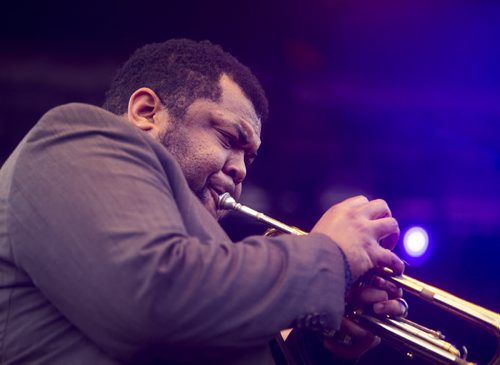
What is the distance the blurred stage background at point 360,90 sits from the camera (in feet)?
12.0

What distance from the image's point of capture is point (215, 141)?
7.49 feet

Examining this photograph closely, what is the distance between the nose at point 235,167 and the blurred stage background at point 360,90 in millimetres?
→ 1758

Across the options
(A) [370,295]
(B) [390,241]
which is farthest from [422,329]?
(B) [390,241]

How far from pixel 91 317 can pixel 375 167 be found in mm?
3740

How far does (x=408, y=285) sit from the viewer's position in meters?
1.97

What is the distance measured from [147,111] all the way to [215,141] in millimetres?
369

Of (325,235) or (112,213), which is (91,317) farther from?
(325,235)

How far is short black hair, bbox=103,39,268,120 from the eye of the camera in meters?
2.39

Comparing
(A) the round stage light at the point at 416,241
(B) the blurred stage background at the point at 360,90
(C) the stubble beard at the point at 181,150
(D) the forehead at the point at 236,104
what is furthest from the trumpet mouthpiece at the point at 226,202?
(A) the round stage light at the point at 416,241

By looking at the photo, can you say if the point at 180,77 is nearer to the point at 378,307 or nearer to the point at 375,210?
the point at 375,210

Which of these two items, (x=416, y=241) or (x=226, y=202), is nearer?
(x=226, y=202)

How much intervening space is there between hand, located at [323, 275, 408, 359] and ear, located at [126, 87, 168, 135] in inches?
45.3

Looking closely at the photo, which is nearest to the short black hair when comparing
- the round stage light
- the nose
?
the nose

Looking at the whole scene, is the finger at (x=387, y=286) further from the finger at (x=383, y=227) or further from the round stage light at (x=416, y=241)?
the round stage light at (x=416, y=241)
